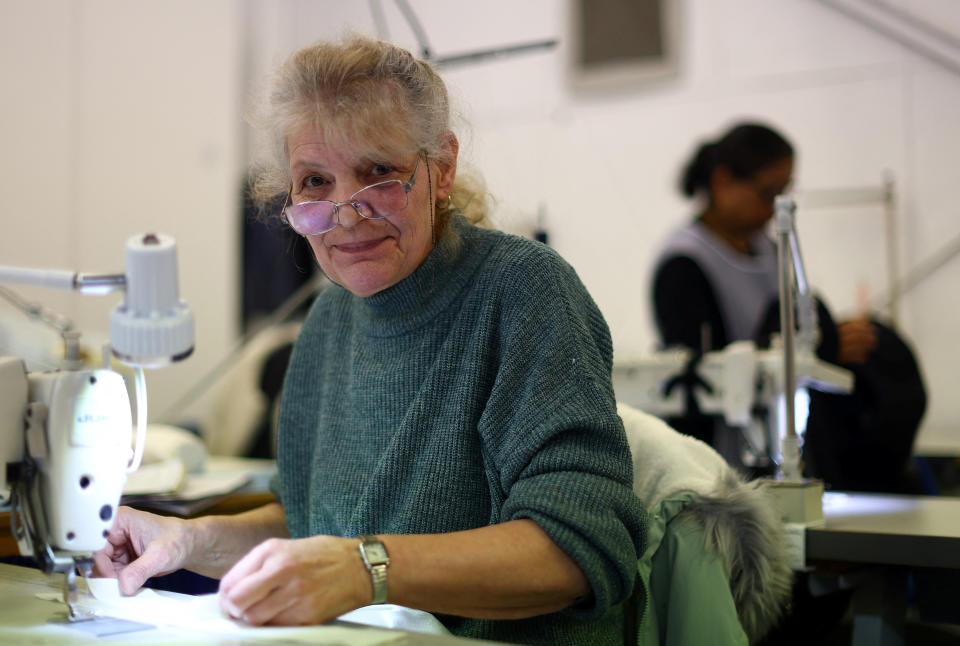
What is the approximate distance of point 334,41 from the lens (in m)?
1.15

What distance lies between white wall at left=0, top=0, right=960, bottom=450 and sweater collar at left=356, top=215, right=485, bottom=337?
2.34 meters

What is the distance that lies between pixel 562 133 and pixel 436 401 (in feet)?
11.6

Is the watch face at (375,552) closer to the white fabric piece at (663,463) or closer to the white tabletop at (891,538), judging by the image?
the white fabric piece at (663,463)

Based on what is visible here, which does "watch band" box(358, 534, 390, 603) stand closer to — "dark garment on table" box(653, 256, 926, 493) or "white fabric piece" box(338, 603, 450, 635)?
"white fabric piece" box(338, 603, 450, 635)

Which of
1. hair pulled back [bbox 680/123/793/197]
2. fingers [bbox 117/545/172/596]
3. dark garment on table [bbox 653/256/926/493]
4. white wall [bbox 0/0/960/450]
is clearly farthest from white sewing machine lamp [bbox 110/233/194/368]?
white wall [bbox 0/0/960/450]

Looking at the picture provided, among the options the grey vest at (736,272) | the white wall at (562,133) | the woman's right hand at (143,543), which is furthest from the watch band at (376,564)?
the white wall at (562,133)

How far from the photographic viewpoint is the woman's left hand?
80 centimetres

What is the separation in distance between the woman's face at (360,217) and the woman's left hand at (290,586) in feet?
1.40

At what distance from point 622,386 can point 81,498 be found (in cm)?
158

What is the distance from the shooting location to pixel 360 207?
1.13 meters

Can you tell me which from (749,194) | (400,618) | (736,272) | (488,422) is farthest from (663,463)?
(736,272)

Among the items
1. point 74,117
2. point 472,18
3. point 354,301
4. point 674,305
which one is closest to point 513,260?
point 354,301

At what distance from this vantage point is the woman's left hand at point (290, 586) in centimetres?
80

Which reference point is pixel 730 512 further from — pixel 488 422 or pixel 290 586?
pixel 290 586
